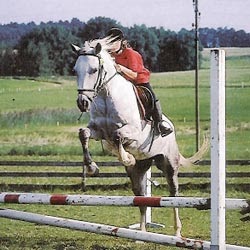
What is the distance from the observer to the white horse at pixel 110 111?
4.35 metres

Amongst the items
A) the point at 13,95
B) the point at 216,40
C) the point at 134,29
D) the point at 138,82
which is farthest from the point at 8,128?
the point at 138,82

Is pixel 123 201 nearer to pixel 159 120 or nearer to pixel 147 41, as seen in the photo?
pixel 159 120

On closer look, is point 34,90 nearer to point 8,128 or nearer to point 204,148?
point 8,128

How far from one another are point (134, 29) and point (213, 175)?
3.41 m

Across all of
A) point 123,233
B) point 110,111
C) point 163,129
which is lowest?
point 123,233

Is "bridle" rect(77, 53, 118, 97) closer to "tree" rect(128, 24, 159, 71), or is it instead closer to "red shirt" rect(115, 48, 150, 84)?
"red shirt" rect(115, 48, 150, 84)

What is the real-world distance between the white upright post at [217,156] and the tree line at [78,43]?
304cm

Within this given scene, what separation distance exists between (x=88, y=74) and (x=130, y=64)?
0.46m

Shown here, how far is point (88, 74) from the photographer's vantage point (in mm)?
4340

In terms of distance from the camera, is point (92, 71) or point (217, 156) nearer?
point (217, 156)

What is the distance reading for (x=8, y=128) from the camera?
6852 mm

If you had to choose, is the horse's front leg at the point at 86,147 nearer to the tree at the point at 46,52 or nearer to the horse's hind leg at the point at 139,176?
the horse's hind leg at the point at 139,176

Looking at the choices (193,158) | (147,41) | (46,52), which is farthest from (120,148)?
(46,52)

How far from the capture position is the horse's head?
168 inches
